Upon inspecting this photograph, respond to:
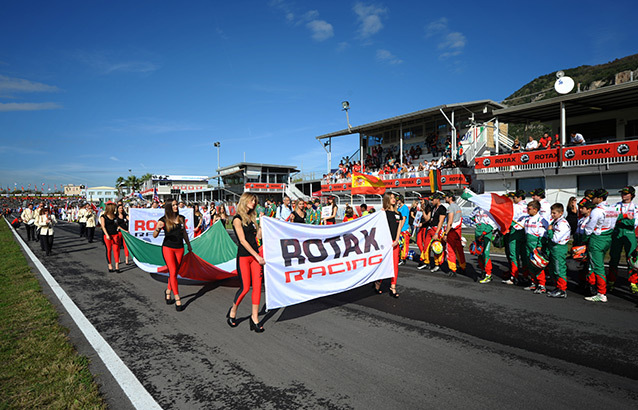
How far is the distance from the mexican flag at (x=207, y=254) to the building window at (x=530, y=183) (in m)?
19.4

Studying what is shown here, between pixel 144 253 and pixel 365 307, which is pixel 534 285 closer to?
pixel 365 307

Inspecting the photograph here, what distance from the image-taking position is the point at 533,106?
22.0 m

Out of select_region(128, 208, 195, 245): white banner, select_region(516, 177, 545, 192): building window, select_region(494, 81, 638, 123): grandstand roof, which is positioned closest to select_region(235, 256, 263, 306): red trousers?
select_region(128, 208, 195, 245): white banner

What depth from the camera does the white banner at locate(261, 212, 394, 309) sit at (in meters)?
5.06

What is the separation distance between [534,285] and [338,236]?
4116 mm

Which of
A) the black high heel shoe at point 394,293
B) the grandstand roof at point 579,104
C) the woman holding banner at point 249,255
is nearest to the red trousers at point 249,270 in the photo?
the woman holding banner at point 249,255

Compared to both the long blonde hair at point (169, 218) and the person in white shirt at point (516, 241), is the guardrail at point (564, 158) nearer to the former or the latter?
the person in white shirt at point (516, 241)

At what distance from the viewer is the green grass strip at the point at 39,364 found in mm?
3184

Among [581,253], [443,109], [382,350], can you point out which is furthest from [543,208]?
[443,109]

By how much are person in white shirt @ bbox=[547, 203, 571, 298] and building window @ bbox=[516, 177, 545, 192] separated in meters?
16.7

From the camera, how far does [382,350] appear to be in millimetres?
4219

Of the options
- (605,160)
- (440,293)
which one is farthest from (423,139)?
(440,293)

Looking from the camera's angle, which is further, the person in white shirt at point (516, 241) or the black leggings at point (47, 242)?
the black leggings at point (47, 242)

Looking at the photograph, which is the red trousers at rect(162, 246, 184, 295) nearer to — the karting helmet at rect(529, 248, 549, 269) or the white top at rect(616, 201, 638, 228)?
the karting helmet at rect(529, 248, 549, 269)
